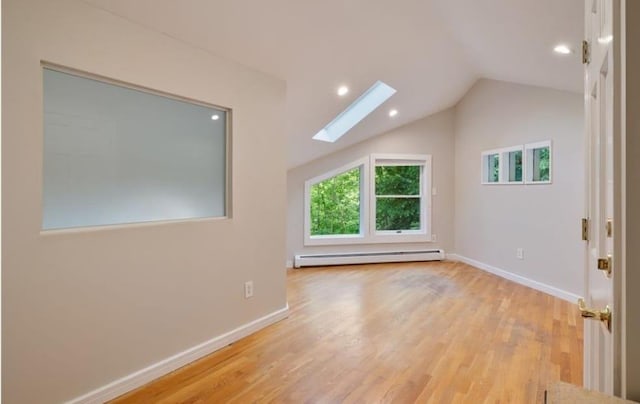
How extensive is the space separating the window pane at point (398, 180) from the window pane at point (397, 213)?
138 mm

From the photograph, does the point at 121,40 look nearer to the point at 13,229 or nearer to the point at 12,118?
the point at 12,118

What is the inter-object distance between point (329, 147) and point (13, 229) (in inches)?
166

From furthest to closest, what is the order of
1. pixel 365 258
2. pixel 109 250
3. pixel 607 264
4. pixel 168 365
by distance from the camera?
1. pixel 365 258
2. pixel 168 365
3. pixel 109 250
4. pixel 607 264

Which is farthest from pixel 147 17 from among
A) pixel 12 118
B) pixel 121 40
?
pixel 12 118

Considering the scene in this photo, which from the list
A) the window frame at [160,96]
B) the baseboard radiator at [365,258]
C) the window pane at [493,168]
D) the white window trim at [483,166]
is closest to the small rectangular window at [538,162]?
the white window trim at [483,166]

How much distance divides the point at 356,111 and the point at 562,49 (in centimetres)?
245

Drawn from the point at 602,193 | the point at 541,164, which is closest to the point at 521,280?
the point at 541,164

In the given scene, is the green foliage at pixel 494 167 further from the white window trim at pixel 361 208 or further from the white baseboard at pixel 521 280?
the white window trim at pixel 361 208

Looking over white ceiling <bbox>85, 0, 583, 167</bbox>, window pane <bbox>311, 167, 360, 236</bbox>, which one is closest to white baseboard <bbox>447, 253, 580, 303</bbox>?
window pane <bbox>311, 167, 360, 236</bbox>

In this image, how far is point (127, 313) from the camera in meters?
2.17

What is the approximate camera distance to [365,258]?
6.00 meters

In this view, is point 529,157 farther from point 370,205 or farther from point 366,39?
point 366,39

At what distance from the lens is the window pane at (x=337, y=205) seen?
19.8 feet

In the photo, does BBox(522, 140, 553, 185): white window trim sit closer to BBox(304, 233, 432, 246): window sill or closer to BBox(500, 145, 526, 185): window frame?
BBox(500, 145, 526, 185): window frame
